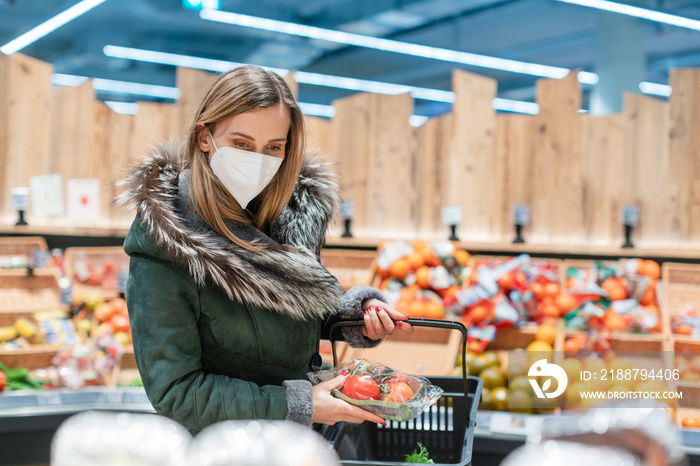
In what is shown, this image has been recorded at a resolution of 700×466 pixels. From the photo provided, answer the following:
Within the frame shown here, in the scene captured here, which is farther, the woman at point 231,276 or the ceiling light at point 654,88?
the ceiling light at point 654,88

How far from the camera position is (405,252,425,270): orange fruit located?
369 cm

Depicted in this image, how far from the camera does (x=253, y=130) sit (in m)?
1.34

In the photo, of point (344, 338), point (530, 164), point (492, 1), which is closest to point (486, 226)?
point (530, 164)

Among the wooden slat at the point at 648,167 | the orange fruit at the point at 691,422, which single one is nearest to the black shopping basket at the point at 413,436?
the orange fruit at the point at 691,422

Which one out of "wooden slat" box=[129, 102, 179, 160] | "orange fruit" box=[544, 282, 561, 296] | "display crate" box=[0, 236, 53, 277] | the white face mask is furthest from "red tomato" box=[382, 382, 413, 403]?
"wooden slat" box=[129, 102, 179, 160]

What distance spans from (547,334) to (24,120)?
3563 millimetres

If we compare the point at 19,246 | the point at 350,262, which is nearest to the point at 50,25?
the point at 19,246

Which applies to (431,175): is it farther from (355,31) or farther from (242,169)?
(355,31)

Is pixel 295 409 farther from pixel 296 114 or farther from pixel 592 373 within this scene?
pixel 592 373

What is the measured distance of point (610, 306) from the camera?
3.34m

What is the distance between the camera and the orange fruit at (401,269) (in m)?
3.66

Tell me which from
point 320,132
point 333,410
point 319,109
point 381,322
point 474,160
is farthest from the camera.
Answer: point 319,109

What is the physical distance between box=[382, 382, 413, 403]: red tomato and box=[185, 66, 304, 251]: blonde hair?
41cm

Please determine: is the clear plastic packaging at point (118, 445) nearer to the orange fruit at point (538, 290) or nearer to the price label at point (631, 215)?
the orange fruit at point (538, 290)
